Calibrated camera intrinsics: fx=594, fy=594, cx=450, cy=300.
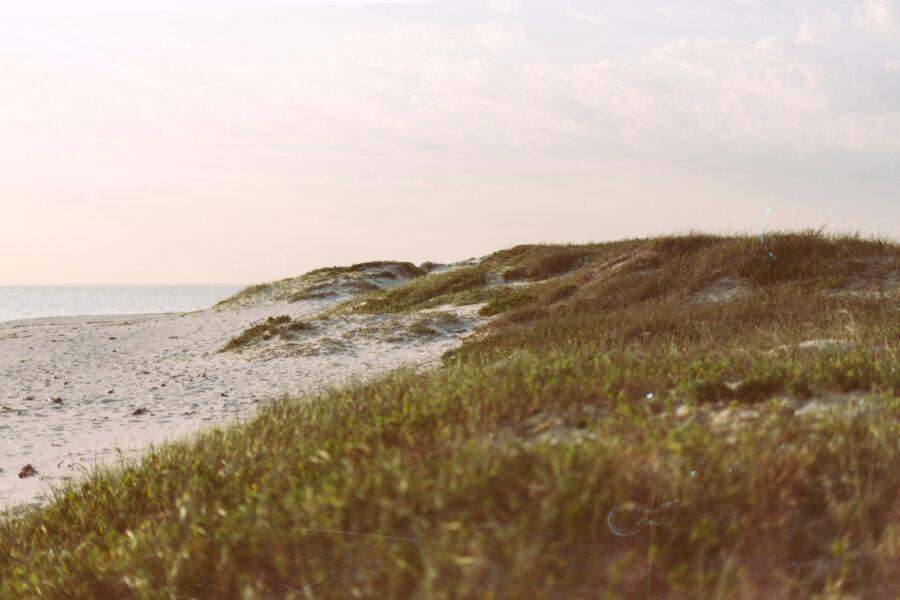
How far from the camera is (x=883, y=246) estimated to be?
17609mm

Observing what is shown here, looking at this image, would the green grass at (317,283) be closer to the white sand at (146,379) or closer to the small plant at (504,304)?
the white sand at (146,379)

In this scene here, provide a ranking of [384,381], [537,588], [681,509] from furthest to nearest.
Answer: [384,381] → [681,509] → [537,588]

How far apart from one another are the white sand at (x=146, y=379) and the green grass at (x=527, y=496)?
233 centimetres

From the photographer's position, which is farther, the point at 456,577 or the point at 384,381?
the point at 384,381

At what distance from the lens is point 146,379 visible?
16938mm

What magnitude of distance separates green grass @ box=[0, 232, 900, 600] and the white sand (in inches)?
91.6

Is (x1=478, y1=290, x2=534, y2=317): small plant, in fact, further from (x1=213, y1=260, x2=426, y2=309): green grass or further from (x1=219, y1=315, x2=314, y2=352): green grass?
(x1=213, y1=260, x2=426, y2=309): green grass

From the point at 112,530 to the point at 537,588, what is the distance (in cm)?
380

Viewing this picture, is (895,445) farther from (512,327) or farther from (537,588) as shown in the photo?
(512,327)

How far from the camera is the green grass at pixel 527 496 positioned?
3592 mm

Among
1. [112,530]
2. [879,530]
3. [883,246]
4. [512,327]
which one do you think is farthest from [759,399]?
[883,246]

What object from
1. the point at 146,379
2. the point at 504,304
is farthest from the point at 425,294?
the point at 146,379

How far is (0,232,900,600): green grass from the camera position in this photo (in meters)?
3.59

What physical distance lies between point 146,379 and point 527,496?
52.3ft
